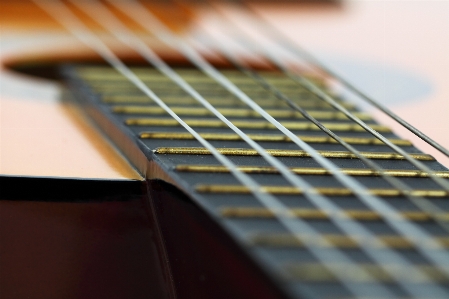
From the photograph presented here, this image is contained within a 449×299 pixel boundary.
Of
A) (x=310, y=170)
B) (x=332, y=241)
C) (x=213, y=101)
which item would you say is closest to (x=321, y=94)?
(x=213, y=101)

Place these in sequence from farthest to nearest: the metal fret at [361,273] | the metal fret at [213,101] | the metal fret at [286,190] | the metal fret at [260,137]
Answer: the metal fret at [213,101] < the metal fret at [260,137] < the metal fret at [286,190] < the metal fret at [361,273]

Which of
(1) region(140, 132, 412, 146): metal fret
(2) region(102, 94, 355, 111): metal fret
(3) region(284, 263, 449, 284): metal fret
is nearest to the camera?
(3) region(284, 263, 449, 284): metal fret

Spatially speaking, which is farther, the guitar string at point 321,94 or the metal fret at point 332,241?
the guitar string at point 321,94

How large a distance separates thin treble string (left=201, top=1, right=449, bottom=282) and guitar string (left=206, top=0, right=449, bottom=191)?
79 mm

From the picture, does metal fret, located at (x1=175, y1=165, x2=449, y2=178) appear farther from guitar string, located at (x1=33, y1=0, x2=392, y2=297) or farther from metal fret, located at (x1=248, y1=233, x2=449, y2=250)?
metal fret, located at (x1=248, y1=233, x2=449, y2=250)

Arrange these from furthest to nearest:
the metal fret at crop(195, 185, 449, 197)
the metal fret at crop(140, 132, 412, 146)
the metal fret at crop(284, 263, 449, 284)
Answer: the metal fret at crop(140, 132, 412, 146) → the metal fret at crop(195, 185, 449, 197) → the metal fret at crop(284, 263, 449, 284)

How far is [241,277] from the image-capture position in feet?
1.54

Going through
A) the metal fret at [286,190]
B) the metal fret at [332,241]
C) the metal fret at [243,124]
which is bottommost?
the metal fret at [332,241]

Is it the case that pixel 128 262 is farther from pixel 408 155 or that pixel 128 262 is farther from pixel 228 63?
pixel 228 63

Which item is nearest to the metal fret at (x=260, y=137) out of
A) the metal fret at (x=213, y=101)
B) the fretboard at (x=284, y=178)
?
the fretboard at (x=284, y=178)

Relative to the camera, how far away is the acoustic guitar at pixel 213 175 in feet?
1.50

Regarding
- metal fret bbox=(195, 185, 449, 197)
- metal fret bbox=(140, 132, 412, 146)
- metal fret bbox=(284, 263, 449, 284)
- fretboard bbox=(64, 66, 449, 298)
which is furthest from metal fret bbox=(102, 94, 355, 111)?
metal fret bbox=(284, 263, 449, 284)

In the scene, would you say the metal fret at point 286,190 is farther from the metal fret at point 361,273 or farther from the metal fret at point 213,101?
the metal fret at point 213,101

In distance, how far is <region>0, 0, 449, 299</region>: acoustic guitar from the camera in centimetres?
46
